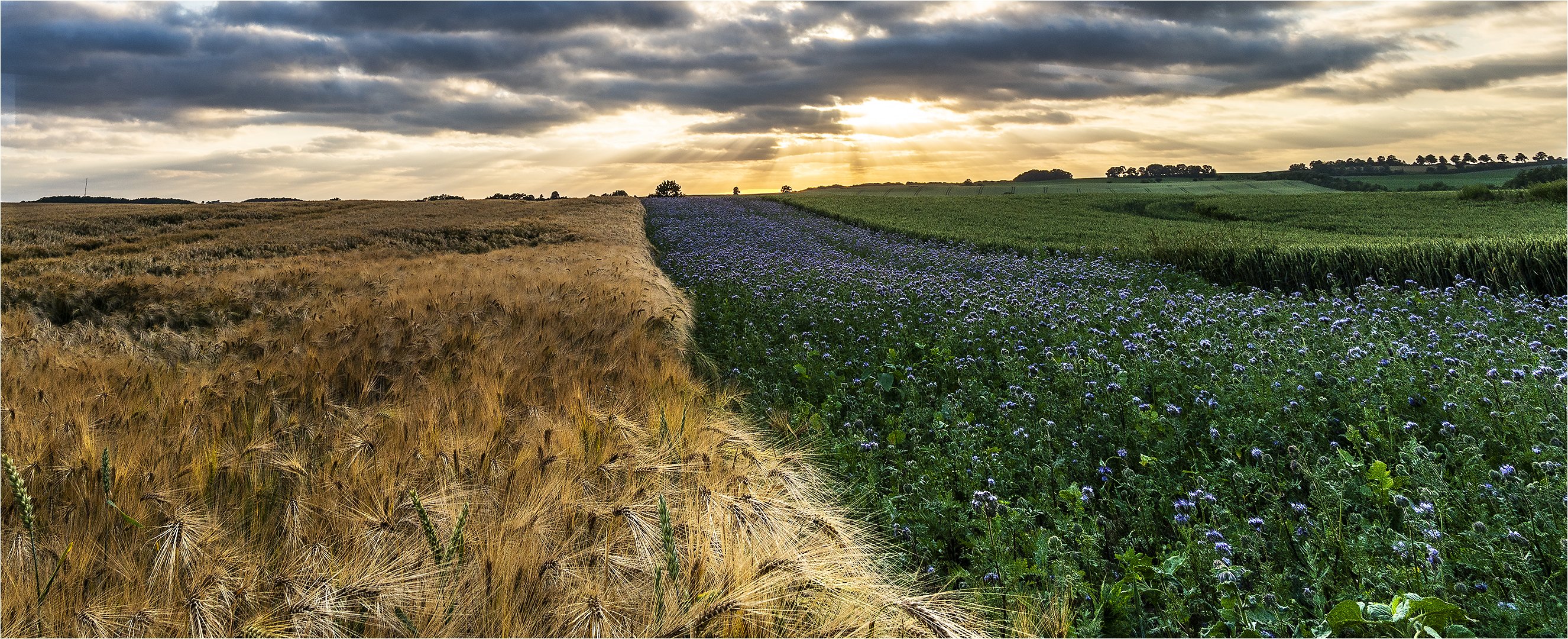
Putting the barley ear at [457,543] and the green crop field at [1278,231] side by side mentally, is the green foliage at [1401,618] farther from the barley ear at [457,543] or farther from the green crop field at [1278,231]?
the green crop field at [1278,231]

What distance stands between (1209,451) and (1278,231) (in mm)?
23470

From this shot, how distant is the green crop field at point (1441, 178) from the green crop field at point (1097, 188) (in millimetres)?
7365

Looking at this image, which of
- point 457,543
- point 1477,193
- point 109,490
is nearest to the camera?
point 457,543

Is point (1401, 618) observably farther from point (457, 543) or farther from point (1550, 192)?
point (1550, 192)

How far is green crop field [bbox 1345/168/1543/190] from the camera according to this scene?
68.4 metres

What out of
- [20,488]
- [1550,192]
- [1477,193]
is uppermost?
[1477,193]

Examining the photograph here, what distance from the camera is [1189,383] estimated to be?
5324 mm

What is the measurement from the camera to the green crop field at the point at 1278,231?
1071 cm

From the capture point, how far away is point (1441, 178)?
75.1 meters

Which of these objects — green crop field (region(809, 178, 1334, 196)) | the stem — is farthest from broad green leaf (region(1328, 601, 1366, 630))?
green crop field (region(809, 178, 1334, 196))

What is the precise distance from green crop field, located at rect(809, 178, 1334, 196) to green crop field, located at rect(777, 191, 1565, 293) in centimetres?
1292

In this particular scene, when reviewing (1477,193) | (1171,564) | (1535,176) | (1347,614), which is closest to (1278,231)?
(1171,564)

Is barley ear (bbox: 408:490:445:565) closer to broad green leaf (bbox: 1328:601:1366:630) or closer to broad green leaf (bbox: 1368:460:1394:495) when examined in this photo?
broad green leaf (bbox: 1328:601:1366:630)

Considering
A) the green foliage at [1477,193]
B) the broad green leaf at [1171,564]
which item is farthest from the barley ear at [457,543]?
the green foliage at [1477,193]
